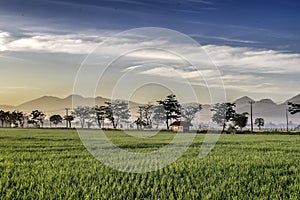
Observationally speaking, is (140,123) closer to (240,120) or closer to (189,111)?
(189,111)

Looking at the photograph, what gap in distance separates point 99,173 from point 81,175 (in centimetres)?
70

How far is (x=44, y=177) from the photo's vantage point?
977cm

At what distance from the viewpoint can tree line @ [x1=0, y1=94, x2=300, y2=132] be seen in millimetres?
73525

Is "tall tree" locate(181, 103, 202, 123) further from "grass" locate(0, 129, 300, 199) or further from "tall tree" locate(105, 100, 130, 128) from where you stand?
"grass" locate(0, 129, 300, 199)

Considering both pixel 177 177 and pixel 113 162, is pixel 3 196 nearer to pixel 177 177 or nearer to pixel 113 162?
pixel 177 177

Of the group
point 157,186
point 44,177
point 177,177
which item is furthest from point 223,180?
point 44,177

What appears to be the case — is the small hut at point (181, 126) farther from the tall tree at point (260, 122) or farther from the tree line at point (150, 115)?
the tall tree at point (260, 122)

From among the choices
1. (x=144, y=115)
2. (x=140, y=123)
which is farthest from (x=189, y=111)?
(x=144, y=115)

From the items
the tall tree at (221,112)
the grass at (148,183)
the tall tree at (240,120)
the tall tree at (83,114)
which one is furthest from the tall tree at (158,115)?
the grass at (148,183)

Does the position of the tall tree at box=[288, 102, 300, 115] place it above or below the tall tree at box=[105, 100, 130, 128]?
above

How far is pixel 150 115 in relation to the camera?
99.4 m

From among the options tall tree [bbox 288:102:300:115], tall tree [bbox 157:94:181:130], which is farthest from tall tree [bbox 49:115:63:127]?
tall tree [bbox 288:102:300:115]

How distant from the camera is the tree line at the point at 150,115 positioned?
73525mm

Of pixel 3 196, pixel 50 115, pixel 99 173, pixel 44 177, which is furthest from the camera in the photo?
pixel 50 115
